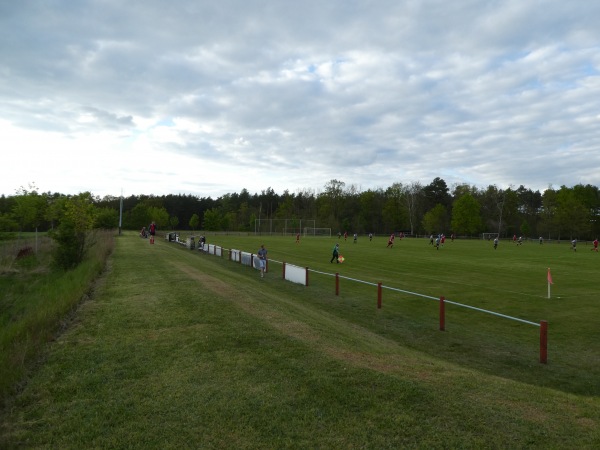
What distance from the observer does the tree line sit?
8975 centimetres

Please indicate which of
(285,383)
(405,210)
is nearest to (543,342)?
(285,383)

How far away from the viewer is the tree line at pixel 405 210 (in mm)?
89750

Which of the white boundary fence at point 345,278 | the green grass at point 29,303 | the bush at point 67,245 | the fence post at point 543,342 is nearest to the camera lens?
the green grass at point 29,303

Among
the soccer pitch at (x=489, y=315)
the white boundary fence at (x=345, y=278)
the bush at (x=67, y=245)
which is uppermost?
the bush at (x=67, y=245)

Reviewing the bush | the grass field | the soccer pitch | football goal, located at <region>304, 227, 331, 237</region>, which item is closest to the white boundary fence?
the soccer pitch

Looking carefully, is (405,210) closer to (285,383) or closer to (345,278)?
(345,278)

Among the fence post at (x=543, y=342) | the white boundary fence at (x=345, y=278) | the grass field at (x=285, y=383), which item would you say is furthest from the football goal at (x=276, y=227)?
the fence post at (x=543, y=342)

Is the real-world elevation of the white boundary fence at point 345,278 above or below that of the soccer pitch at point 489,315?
above

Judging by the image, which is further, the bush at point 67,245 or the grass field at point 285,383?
the bush at point 67,245

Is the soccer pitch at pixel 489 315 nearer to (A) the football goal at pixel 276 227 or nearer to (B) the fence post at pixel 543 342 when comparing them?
(B) the fence post at pixel 543 342

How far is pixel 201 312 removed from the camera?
9711 millimetres

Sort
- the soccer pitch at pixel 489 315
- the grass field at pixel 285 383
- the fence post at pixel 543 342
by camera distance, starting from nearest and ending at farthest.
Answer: the grass field at pixel 285 383 < the fence post at pixel 543 342 < the soccer pitch at pixel 489 315

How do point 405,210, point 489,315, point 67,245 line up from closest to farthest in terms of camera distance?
1. point 489,315
2. point 67,245
3. point 405,210

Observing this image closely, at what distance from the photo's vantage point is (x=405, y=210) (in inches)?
4441
